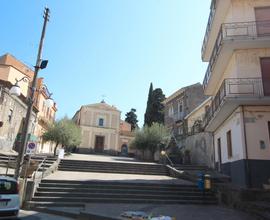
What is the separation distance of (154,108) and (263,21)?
32147 millimetres

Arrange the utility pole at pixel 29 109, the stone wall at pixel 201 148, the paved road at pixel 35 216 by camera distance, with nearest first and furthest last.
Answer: the paved road at pixel 35 216
the utility pole at pixel 29 109
the stone wall at pixel 201 148

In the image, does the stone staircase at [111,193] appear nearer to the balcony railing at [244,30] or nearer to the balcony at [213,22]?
the balcony railing at [244,30]

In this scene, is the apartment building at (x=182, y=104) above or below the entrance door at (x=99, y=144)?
above

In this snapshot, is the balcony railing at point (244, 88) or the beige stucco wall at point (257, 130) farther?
the balcony railing at point (244, 88)

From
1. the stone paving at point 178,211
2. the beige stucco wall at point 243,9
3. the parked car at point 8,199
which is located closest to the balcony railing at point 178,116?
the beige stucco wall at point 243,9

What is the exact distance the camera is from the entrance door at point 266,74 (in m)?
12.8

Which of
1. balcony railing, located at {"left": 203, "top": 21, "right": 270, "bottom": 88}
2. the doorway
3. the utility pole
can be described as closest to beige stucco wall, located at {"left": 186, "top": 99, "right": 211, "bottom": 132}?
balcony railing, located at {"left": 203, "top": 21, "right": 270, "bottom": 88}

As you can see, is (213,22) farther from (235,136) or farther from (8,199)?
(8,199)

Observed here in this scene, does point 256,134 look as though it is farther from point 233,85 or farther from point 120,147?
point 120,147

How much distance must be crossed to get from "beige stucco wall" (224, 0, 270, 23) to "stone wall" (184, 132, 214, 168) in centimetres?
973

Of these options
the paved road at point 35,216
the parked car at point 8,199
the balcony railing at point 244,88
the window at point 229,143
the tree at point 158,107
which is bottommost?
the paved road at point 35,216

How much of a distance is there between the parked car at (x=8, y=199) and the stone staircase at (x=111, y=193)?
226 cm

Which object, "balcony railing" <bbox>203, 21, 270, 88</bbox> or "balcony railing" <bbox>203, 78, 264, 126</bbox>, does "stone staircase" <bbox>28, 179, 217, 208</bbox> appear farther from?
"balcony railing" <bbox>203, 21, 270, 88</bbox>

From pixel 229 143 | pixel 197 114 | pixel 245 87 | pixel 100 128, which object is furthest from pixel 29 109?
pixel 100 128
